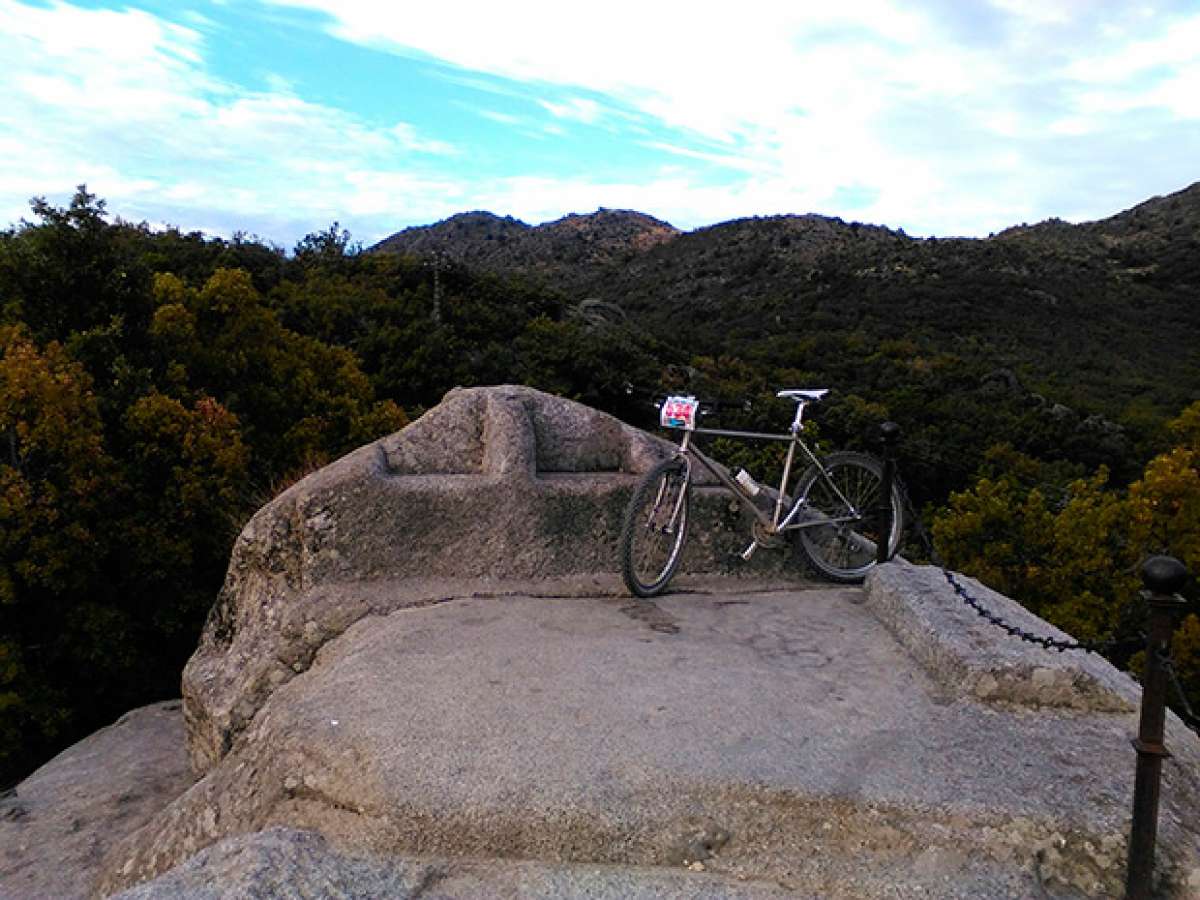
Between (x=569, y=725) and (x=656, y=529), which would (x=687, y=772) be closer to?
(x=569, y=725)

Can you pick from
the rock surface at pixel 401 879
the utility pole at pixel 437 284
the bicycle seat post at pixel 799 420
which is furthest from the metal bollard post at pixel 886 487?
the utility pole at pixel 437 284

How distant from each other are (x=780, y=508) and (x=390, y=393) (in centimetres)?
1523

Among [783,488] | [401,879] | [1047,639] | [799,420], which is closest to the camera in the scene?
[401,879]

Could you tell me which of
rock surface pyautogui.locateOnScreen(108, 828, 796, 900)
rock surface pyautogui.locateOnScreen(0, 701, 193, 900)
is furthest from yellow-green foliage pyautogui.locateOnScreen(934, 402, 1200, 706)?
rock surface pyautogui.locateOnScreen(108, 828, 796, 900)

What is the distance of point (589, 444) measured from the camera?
7.05m

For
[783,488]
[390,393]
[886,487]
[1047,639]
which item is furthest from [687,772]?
[390,393]

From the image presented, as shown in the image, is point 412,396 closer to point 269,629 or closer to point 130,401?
point 130,401

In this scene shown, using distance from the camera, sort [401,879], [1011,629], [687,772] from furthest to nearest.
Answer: [1011,629] < [687,772] < [401,879]

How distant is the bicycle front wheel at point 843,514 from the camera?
6648 millimetres

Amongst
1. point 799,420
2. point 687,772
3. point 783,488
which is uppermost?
point 799,420

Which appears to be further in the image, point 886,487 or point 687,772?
point 886,487

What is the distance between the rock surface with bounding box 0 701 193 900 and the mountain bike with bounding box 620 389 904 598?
346cm

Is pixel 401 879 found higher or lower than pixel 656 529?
lower

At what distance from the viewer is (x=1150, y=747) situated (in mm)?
3352
